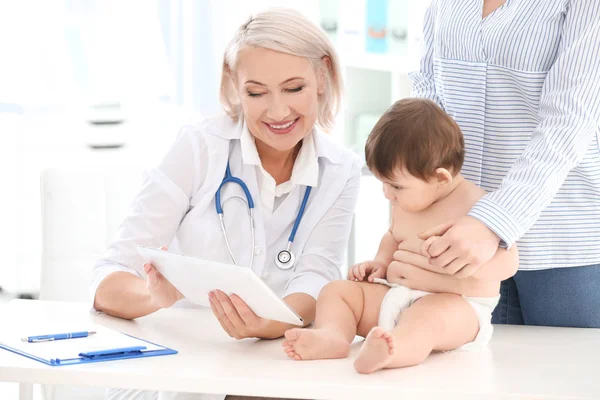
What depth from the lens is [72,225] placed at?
82.3 inches

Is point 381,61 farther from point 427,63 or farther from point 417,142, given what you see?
point 417,142

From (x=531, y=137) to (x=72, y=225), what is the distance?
118 centimetres

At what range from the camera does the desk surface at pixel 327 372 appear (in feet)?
3.69

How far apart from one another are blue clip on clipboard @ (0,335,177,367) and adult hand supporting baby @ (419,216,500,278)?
17.5 inches

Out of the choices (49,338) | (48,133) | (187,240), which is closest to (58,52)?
(48,133)

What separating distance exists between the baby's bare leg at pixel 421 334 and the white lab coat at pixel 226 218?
1.25 ft

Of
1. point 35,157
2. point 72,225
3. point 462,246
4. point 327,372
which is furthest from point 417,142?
point 35,157

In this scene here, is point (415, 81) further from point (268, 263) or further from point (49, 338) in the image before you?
point (49, 338)

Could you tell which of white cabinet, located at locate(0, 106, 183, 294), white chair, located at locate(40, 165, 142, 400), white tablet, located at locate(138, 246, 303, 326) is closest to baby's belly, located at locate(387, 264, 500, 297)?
white tablet, located at locate(138, 246, 303, 326)

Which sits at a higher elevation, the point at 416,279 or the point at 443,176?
the point at 443,176

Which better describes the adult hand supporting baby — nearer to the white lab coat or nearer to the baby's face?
the baby's face

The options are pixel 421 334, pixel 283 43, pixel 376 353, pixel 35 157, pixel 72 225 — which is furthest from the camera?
pixel 35 157

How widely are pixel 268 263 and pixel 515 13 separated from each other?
0.72 metres

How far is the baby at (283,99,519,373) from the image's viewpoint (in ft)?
4.27
